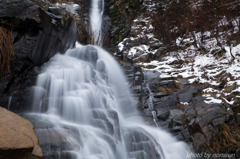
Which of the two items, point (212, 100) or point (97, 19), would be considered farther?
point (97, 19)

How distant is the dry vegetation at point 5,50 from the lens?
16.5 ft

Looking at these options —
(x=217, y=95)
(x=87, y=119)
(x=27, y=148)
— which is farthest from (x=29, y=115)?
(x=217, y=95)

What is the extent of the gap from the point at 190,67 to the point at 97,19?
815 cm

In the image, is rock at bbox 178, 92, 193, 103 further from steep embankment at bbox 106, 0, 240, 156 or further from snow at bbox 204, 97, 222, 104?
snow at bbox 204, 97, 222, 104

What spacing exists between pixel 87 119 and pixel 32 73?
7.28 ft

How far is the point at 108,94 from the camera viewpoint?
645cm

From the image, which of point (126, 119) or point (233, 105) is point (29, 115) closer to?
point (126, 119)

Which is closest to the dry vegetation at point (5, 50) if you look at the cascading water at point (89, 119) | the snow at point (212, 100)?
the cascading water at point (89, 119)

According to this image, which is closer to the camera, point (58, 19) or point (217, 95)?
point (217, 95)

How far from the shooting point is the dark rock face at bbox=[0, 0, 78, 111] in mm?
5137

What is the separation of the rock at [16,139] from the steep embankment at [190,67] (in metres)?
3.45

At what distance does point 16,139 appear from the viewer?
3.01 m

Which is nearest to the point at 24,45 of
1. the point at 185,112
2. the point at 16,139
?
the point at 16,139

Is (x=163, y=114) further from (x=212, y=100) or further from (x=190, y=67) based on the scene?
(x=190, y=67)
